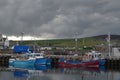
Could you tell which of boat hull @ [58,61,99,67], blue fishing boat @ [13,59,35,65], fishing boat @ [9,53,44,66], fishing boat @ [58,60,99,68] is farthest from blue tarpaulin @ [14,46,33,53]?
boat hull @ [58,61,99,67]

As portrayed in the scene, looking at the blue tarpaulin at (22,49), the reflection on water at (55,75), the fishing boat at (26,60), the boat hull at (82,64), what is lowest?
the reflection on water at (55,75)

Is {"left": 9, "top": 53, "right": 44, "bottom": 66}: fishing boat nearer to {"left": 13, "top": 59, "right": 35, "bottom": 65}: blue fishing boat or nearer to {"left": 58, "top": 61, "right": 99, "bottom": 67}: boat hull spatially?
{"left": 13, "top": 59, "right": 35, "bottom": 65}: blue fishing boat

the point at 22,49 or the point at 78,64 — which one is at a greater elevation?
the point at 22,49

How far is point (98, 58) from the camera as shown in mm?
101938

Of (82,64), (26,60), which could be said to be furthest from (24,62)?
(82,64)

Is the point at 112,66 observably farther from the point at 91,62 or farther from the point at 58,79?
the point at 58,79

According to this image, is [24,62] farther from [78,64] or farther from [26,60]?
[78,64]

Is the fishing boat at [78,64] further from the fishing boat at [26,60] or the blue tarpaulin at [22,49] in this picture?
the blue tarpaulin at [22,49]

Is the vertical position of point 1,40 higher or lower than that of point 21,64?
higher

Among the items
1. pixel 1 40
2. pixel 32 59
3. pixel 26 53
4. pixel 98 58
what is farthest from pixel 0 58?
pixel 1 40

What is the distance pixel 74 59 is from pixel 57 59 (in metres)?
5.73

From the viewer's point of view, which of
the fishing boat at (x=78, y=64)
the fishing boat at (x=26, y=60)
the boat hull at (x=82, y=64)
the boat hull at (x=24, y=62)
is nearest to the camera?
the boat hull at (x=24, y=62)

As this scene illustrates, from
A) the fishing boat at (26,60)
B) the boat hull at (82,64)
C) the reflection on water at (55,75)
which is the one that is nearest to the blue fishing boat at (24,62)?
the fishing boat at (26,60)

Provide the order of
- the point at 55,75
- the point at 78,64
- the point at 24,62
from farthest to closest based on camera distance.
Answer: the point at 78,64
the point at 24,62
the point at 55,75
